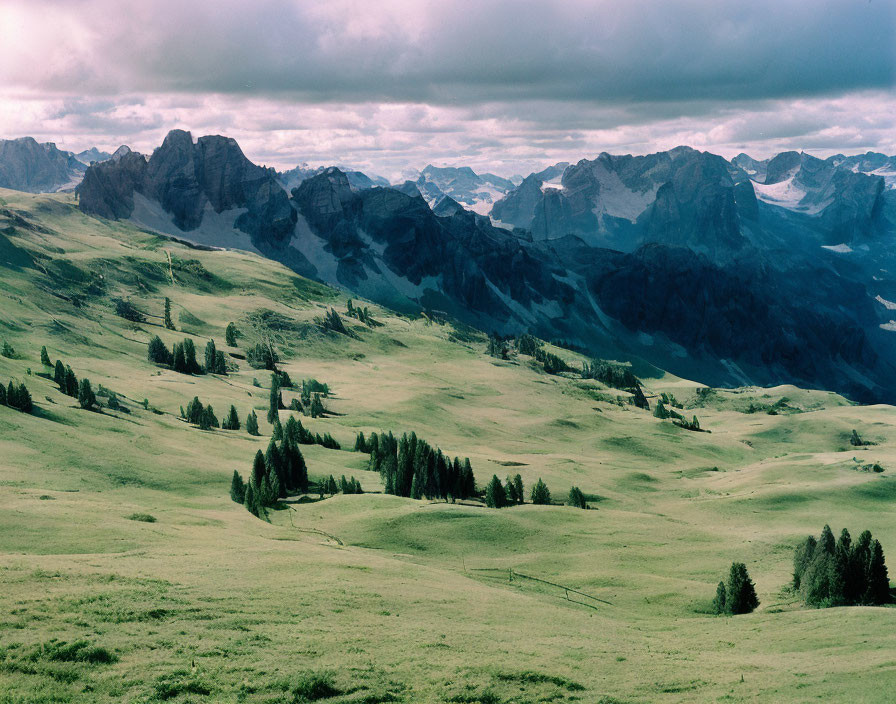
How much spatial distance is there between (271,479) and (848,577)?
79.4 meters

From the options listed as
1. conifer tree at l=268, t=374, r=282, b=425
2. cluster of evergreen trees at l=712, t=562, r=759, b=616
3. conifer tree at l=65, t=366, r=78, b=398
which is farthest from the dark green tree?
conifer tree at l=268, t=374, r=282, b=425

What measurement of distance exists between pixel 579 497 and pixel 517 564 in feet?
140

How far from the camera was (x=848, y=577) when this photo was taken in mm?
70375

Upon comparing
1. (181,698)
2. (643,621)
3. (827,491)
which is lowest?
(827,491)

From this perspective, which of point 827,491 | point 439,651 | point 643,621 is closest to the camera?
point 439,651

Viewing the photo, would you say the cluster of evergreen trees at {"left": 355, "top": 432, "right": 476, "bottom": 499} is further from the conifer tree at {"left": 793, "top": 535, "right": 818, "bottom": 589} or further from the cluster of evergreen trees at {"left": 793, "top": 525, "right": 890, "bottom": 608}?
the cluster of evergreen trees at {"left": 793, "top": 525, "right": 890, "bottom": 608}

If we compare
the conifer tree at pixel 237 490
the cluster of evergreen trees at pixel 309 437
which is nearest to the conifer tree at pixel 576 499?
the conifer tree at pixel 237 490

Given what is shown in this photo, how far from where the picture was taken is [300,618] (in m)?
49.9

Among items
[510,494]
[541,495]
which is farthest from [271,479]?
[541,495]

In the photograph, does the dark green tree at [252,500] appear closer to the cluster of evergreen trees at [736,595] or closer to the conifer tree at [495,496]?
the conifer tree at [495,496]

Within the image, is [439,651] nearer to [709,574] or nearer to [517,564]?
[517,564]

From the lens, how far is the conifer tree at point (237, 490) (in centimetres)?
11036

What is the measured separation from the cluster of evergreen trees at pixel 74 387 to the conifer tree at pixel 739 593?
11638 centimetres

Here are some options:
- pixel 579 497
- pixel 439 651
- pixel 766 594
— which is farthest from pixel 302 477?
pixel 439 651
